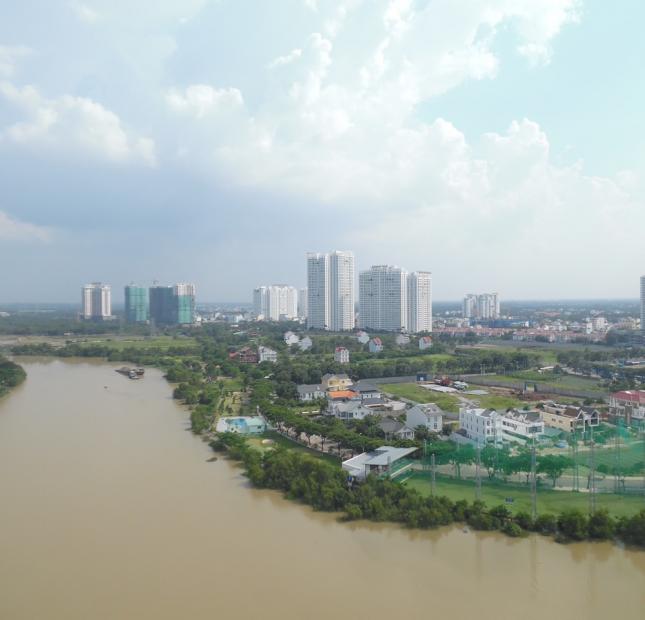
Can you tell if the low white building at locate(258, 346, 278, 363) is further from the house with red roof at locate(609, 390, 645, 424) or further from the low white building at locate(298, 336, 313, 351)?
the house with red roof at locate(609, 390, 645, 424)

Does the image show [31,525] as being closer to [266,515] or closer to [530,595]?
[266,515]

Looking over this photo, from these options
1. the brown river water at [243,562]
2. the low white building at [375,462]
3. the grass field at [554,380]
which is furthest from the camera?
the grass field at [554,380]

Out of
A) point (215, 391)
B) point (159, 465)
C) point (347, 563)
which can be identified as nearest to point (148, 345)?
point (215, 391)

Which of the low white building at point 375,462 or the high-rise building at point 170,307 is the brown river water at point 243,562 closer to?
the low white building at point 375,462

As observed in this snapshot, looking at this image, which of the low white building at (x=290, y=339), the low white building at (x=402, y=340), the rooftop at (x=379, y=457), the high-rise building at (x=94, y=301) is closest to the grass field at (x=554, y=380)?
the rooftop at (x=379, y=457)

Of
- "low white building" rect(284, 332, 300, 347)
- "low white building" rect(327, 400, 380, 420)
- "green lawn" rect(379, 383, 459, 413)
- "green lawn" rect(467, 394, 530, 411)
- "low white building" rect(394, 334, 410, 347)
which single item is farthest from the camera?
"low white building" rect(284, 332, 300, 347)

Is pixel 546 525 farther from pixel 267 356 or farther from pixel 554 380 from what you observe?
pixel 267 356

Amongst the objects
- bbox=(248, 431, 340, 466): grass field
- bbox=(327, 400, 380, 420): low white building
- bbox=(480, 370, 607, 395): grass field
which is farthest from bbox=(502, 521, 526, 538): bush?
bbox=(480, 370, 607, 395): grass field
